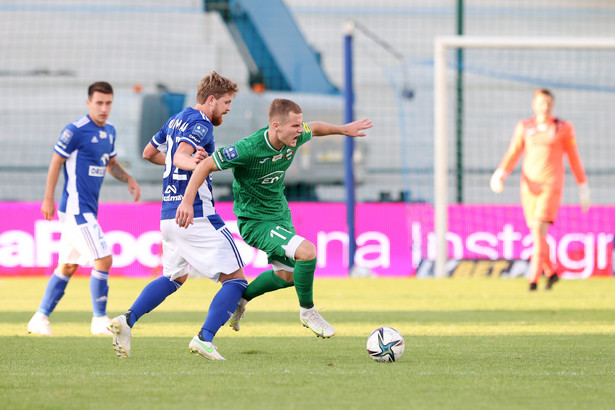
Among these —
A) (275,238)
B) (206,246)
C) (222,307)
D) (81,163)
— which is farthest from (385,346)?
(81,163)

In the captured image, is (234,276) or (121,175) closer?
(234,276)

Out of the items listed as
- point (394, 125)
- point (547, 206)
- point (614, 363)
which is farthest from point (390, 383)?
point (394, 125)

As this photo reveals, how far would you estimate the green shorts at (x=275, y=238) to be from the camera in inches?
228

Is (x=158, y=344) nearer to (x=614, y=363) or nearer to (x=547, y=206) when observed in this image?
(x=614, y=363)

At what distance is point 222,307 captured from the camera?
5398mm

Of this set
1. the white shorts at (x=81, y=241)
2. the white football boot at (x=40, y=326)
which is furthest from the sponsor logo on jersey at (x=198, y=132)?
the white football boot at (x=40, y=326)

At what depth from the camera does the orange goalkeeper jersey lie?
1052 centimetres

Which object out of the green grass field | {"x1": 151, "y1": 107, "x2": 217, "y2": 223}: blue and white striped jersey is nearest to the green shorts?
{"x1": 151, "y1": 107, "x2": 217, "y2": 223}: blue and white striped jersey

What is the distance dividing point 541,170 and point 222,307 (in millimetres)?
6145

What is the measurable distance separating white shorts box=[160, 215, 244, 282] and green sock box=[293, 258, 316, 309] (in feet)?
1.35

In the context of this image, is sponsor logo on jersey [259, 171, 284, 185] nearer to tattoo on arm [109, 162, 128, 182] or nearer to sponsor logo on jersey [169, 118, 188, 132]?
sponsor logo on jersey [169, 118, 188, 132]

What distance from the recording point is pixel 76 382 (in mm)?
4445

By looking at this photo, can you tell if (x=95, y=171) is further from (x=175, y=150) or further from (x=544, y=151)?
(x=544, y=151)

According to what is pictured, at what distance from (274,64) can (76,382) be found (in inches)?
511
